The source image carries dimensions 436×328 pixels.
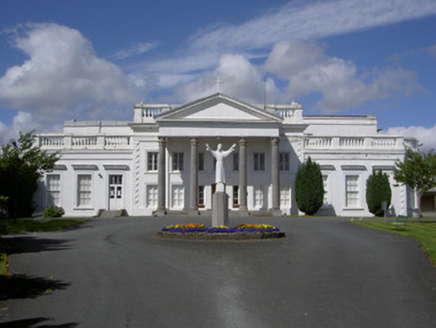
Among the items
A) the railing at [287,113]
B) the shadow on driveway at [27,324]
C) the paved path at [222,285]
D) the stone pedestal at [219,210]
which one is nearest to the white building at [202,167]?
the railing at [287,113]

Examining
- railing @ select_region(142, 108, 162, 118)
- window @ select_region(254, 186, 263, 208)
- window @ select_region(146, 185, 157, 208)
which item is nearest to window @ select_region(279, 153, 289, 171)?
window @ select_region(254, 186, 263, 208)

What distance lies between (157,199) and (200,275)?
2784 centimetres

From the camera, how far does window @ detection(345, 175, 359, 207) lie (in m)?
39.9

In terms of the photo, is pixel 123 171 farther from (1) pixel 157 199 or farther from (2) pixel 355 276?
(2) pixel 355 276

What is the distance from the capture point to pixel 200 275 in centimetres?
→ 1178

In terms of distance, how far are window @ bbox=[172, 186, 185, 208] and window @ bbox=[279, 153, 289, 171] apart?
8096 millimetres

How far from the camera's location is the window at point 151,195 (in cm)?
3937

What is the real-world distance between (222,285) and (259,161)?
29.6 m

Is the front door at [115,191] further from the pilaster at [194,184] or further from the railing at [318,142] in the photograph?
the railing at [318,142]

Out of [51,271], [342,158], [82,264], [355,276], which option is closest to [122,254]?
[82,264]

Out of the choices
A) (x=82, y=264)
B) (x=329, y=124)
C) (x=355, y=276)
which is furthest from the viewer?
(x=329, y=124)

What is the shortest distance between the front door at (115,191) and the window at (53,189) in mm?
3979

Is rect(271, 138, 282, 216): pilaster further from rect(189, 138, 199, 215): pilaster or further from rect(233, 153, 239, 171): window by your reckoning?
rect(189, 138, 199, 215): pilaster

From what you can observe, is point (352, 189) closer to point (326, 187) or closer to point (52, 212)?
point (326, 187)
